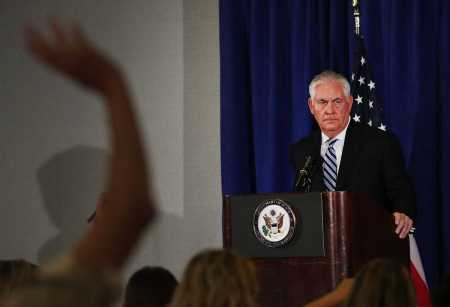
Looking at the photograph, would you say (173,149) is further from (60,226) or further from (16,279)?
(16,279)

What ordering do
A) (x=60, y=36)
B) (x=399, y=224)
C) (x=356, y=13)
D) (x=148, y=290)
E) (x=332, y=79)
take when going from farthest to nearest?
(x=356, y=13) < (x=332, y=79) < (x=399, y=224) < (x=148, y=290) < (x=60, y=36)

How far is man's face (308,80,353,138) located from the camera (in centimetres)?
500

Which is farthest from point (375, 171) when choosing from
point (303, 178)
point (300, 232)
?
point (300, 232)

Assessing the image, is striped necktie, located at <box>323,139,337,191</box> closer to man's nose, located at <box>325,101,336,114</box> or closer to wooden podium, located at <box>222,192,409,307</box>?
man's nose, located at <box>325,101,336,114</box>

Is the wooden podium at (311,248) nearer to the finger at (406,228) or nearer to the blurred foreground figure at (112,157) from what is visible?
the finger at (406,228)

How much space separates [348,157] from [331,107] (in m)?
0.35

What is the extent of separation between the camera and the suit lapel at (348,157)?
4.74 metres

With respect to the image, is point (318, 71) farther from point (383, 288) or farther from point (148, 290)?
point (383, 288)

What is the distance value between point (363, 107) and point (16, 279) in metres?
4.00

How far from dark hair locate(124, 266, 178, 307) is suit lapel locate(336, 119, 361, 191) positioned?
215cm

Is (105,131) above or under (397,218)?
above

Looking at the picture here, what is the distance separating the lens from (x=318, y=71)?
19.4 feet

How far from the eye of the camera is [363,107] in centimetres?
566

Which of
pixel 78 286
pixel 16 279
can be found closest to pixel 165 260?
pixel 16 279
